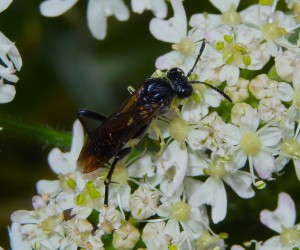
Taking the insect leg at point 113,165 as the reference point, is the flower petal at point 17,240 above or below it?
below

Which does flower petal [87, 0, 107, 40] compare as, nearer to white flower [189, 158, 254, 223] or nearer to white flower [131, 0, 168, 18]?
white flower [131, 0, 168, 18]

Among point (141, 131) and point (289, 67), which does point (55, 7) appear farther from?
point (289, 67)

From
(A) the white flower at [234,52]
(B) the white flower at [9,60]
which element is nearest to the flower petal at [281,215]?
(A) the white flower at [234,52]

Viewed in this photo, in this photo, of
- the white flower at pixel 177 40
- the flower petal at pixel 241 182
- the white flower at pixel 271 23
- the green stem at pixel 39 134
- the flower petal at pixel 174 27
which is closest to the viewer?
the flower petal at pixel 241 182

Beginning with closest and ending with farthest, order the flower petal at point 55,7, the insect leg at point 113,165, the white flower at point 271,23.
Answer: the insect leg at point 113,165, the white flower at point 271,23, the flower petal at point 55,7

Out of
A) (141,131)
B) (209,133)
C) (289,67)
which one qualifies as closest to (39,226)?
(141,131)

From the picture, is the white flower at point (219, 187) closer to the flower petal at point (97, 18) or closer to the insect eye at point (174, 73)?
the insect eye at point (174, 73)

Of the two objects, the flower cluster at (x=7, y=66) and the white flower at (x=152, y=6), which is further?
the white flower at (x=152, y=6)
